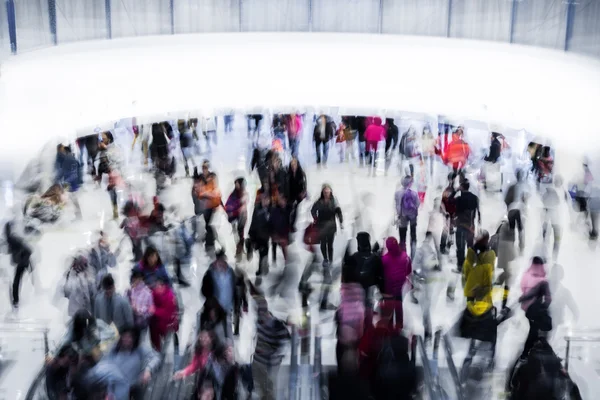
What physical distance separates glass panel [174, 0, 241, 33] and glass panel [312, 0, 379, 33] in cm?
172

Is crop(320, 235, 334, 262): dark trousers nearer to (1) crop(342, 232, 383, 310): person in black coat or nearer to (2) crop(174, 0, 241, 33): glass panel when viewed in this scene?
(1) crop(342, 232, 383, 310): person in black coat

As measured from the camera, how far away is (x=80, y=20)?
16000 mm

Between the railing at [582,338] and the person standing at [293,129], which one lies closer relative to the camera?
the railing at [582,338]

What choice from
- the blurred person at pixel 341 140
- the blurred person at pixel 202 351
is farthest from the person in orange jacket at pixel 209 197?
the blurred person at pixel 341 140

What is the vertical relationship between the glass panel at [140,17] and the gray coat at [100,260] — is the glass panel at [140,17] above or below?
above

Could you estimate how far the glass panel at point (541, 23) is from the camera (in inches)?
585

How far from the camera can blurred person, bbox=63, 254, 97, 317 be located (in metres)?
8.16

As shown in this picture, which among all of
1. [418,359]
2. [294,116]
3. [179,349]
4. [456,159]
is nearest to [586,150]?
[456,159]

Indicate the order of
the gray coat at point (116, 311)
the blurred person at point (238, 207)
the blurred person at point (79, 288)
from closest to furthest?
the gray coat at point (116, 311) → the blurred person at point (79, 288) → the blurred person at point (238, 207)

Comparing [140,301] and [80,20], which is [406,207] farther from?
[80,20]

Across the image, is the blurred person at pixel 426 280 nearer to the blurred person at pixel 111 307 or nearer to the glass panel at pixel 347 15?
the blurred person at pixel 111 307

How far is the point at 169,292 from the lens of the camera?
781 cm

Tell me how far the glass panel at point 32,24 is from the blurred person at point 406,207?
752 cm

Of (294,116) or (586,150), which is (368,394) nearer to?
(586,150)
